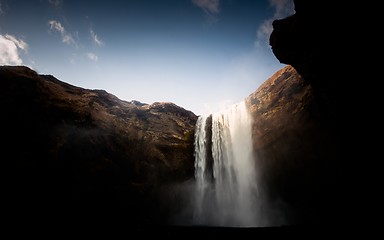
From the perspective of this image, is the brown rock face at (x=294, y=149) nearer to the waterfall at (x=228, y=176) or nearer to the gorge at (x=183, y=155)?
the gorge at (x=183, y=155)

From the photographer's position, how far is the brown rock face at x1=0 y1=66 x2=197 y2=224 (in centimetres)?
1173

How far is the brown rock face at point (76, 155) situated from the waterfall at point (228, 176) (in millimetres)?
1786

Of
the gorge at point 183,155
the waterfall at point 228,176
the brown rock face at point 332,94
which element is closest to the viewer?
the brown rock face at point 332,94

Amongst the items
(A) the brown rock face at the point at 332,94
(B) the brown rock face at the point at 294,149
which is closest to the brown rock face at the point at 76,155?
(B) the brown rock face at the point at 294,149

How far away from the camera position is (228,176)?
58.1 ft

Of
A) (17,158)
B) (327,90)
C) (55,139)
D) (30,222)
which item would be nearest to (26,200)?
(30,222)

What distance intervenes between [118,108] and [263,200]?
A: 14767 mm

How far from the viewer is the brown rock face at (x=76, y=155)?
11.7 meters

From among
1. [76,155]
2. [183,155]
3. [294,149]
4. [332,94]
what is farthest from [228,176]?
[76,155]

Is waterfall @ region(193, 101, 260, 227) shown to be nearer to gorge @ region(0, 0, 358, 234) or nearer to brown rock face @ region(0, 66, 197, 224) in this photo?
gorge @ region(0, 0, 358, 234)

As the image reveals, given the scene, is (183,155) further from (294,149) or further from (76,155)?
(294,149)

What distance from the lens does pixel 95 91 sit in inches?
780

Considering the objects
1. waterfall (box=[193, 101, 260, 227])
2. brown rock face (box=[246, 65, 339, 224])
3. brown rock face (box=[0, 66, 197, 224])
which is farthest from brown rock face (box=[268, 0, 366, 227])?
brown rock face (box=[0, 66, 197, 224])

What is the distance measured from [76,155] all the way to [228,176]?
11823mm
